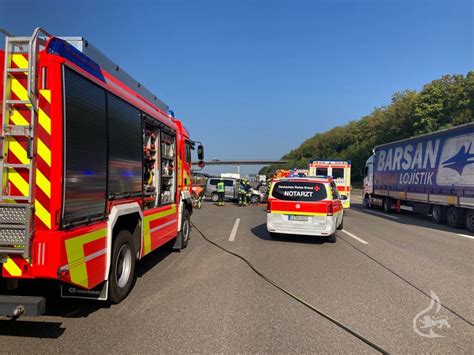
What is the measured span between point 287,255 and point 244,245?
1.61 metres

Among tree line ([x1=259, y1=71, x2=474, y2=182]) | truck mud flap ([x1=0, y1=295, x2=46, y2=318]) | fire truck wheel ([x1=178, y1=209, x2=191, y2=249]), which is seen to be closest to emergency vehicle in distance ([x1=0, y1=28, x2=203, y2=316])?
truck mud flap ([x1=0, y1=295, x2=46, y2=318])

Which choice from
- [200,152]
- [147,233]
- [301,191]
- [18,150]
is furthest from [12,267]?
[301,191]

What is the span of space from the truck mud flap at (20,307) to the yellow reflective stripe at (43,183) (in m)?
1.02

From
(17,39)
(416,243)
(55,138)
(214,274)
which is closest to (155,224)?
(214,274)

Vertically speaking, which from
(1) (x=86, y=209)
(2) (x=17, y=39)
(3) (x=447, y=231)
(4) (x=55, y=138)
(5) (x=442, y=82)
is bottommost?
(3) (x=447, y=231)

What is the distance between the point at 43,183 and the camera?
12.6ft

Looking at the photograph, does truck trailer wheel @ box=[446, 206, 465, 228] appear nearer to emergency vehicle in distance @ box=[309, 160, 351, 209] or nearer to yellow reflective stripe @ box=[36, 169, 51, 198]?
emergency vehicle in distance @ box=[309, 160, 351, 209]

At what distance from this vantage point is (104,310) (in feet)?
16.6

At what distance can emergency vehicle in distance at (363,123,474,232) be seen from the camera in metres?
13.9

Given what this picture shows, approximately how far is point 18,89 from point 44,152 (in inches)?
28.7

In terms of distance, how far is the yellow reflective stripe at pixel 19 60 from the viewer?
Answer: 3.94 meters

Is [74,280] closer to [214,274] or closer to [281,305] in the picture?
[281,305]

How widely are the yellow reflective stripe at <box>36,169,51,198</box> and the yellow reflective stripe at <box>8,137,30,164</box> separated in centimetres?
21

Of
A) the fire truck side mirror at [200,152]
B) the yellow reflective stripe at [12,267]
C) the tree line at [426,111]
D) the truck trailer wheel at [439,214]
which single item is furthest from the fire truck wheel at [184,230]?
the tree line at [426,111]
